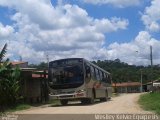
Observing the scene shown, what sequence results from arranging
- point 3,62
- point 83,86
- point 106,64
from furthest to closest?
point 106,64, point 83,86, point 3,62

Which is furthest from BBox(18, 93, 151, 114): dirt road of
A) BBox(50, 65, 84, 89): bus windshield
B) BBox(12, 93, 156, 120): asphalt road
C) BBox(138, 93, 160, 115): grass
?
BBox(50, 65, 84, 89): bus windshield

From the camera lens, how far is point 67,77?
1033 inches

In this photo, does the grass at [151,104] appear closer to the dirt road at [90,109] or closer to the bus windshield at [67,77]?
the dirt road at [90,109]

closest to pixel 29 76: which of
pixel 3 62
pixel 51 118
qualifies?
pixel 3 62

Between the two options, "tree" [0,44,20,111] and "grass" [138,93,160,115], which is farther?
"tree" [0,44,20,111]

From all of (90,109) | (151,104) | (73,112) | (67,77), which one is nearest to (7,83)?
(67,77)

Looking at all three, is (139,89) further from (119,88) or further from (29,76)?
(29,76)

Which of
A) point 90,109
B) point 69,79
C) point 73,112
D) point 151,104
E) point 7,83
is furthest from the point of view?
point 69,79

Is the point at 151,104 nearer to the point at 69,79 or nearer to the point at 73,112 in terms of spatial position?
the point at 69,79

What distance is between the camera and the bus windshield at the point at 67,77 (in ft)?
85.8

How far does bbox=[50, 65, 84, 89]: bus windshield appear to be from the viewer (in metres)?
26.1

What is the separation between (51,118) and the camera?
52.6 feet

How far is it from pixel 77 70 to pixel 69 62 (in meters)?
0.82

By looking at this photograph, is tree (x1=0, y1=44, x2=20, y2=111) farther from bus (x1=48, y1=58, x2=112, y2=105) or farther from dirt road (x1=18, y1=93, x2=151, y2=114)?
bus (x1=48, y1=58, x2=112, y2=105)
